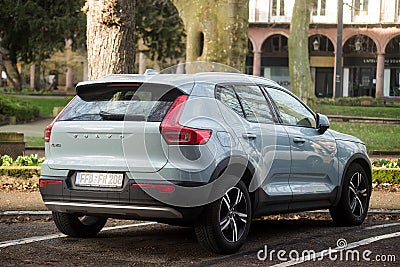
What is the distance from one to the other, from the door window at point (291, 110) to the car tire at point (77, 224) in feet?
6.99

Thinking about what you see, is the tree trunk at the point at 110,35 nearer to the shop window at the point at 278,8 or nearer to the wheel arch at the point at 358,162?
the wheel arch at the point at 358,162

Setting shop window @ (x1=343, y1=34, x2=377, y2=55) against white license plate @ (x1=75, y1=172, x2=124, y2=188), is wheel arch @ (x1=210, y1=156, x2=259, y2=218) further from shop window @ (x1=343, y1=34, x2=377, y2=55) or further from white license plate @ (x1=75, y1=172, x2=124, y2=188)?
shop window @ (x1=343, y1=34, x2=377, y2=55)

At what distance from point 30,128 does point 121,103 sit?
75.3ft

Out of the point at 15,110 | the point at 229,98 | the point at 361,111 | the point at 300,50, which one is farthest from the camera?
the point at 361,111

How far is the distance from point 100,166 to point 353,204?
11.9 ft

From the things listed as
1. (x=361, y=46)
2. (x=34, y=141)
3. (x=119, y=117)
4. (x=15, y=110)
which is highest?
(x=119, y=117)

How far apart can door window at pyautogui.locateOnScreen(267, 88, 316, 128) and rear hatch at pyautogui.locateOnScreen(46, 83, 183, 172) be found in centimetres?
167

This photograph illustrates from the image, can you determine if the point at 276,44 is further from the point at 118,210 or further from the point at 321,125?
the point at 118,210

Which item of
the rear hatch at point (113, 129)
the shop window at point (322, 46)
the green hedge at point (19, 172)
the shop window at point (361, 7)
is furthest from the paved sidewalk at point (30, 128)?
the shop window at point (322, 46)

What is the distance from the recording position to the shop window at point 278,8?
62.7 metres

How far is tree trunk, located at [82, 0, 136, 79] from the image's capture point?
14055 millimetres

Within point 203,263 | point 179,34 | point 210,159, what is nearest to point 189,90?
point 210,159

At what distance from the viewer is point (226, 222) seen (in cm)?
830

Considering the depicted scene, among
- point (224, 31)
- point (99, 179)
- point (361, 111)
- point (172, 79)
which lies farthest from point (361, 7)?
point (99, 179)
